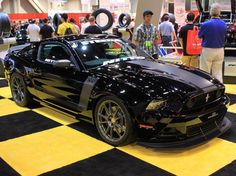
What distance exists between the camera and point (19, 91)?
17.3ft

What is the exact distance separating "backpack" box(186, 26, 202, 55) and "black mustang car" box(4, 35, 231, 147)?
1.92 metres

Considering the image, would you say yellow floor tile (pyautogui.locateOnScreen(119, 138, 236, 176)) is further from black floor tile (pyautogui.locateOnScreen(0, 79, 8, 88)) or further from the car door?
black floor tile (pyautogui.locateOnScreen(0, 79, 8, 88))

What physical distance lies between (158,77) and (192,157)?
0.93m

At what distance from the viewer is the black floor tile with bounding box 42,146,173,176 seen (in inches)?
116

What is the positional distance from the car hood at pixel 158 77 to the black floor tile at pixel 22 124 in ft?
3.98

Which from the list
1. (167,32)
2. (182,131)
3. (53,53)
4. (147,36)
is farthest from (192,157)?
(167,32)

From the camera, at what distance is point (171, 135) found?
10.3 ft

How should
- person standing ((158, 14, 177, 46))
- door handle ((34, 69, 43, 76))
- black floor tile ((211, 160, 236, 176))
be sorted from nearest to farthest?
black floor tile ((211, 160, 236, 176)) < door handle ((34, 69, 43, 76)) < person standing ((158, 14, 177, 46))

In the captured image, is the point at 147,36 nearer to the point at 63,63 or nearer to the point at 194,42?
the point at 194,42

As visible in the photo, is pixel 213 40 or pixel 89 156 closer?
pixel 89 156

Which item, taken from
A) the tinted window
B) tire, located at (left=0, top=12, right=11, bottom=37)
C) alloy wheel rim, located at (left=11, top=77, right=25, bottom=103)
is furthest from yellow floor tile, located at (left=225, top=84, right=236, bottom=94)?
tire, located at (left=0, top=12, right=11, bottom=37)

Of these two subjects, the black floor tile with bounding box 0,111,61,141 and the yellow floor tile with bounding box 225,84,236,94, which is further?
the yellow floor tile with bounding box 225,84,236,94

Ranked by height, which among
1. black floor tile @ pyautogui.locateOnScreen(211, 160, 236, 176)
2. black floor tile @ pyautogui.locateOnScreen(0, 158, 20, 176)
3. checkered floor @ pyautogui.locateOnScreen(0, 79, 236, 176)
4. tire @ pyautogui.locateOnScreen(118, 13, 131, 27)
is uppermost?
tire @ pyautogui.locateOnScreen(118, 13, 131, 27)

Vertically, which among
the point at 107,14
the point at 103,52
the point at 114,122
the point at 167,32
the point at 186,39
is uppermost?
the point at 107,14
